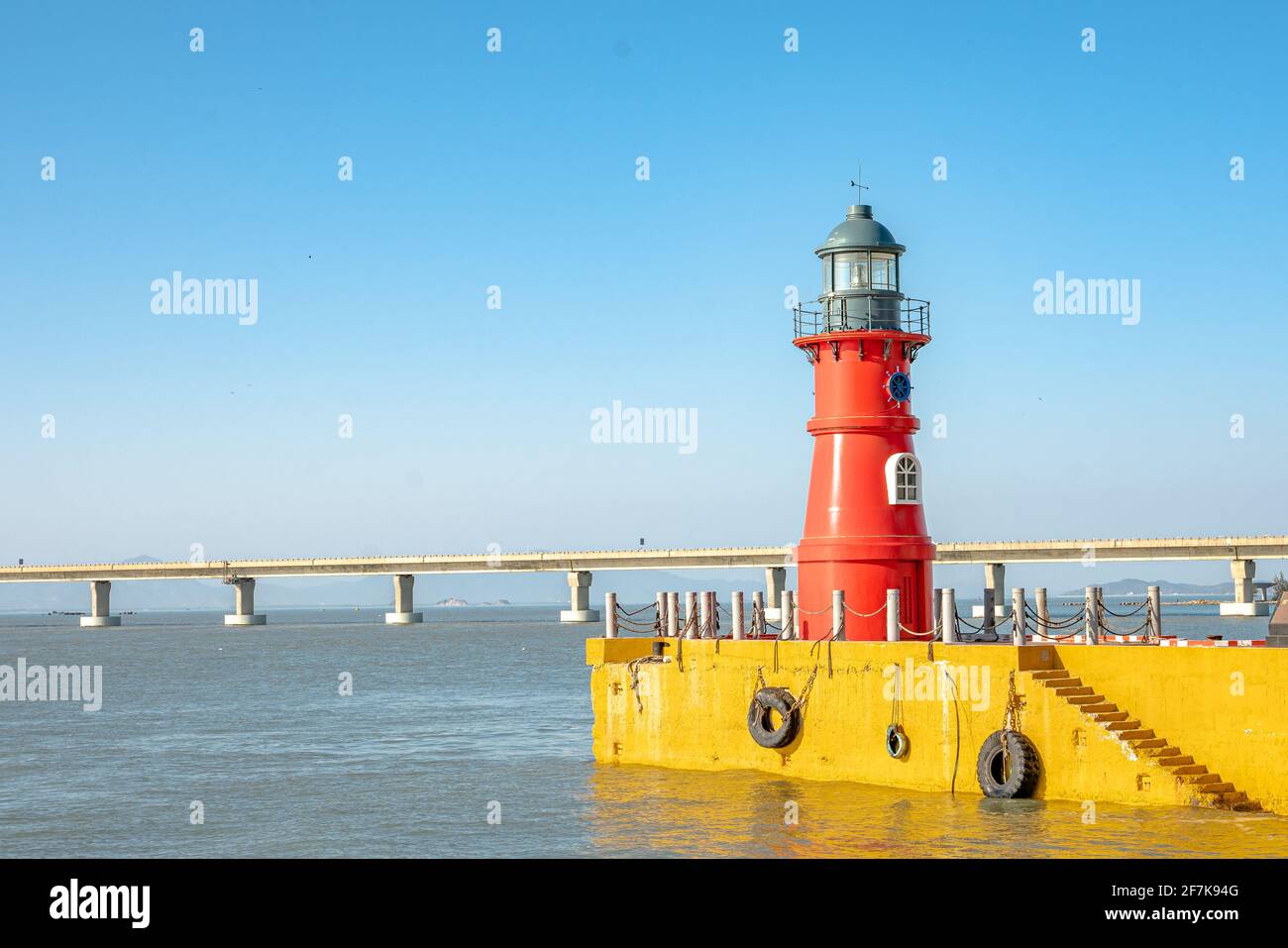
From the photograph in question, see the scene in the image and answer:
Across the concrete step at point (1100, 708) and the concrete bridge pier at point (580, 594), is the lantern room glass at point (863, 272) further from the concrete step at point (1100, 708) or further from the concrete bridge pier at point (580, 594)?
the concrete bridge pier at point (580, 594)

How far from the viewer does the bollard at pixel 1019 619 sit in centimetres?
2488

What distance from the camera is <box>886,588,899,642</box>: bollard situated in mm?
25250

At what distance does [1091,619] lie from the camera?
972 inches

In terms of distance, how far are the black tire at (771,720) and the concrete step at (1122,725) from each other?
21.4 ft

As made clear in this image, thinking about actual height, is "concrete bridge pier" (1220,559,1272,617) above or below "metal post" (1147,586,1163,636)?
below

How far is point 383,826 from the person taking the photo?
24.8 metres

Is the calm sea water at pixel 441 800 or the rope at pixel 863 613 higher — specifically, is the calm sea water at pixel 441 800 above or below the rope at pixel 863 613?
below

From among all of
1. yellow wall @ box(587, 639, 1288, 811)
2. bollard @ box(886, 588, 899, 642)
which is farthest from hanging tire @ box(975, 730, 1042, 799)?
bollard @ box(886, 588, 899, 642)

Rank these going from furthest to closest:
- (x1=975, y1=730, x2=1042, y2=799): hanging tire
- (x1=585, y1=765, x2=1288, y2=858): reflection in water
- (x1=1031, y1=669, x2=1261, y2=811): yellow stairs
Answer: (x1=975, y1=730, x2=1042, y2=799): hanging tire < (x1=1031, y1=669, x2=1261, y2=811): yellow stairs < (x1=585, y1=765, x2=1288, y2=858): reflection in water

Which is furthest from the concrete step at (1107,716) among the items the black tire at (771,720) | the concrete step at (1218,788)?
the black tire at (771,720)

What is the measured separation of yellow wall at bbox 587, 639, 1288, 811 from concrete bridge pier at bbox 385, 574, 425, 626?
417 ft

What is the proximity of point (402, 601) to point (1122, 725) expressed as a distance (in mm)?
142780

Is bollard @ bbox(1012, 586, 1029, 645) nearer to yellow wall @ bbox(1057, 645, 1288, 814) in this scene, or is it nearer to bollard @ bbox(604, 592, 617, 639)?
yellow wall @ bbox(1057, 645, 1288, 814)
